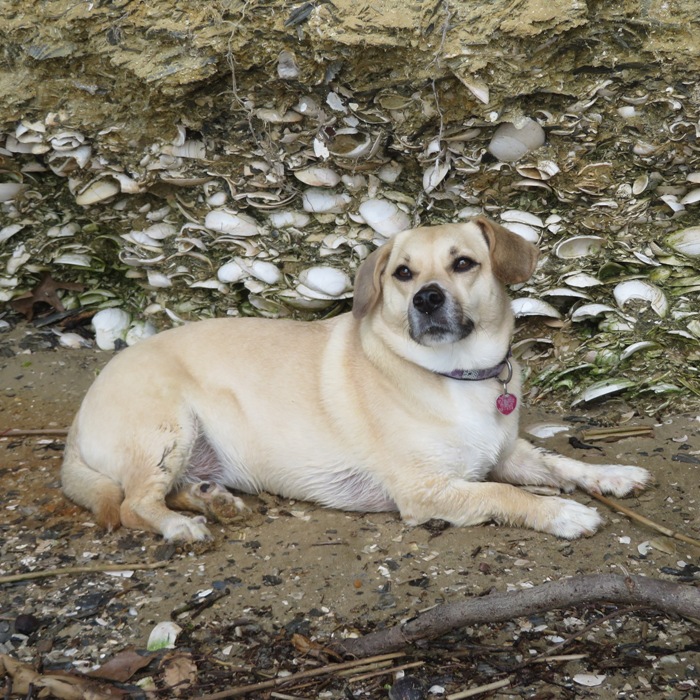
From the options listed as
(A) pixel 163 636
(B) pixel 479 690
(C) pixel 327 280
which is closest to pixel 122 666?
(A) pixel 163 636

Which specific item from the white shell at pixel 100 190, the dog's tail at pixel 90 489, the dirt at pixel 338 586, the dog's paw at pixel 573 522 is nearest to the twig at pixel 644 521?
the dirt at pixel 338 586

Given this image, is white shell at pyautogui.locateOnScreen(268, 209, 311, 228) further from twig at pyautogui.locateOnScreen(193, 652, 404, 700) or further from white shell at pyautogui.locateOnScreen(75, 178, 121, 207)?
twig at pyautogui.locateOnScreen(193, 652, 404, 700)

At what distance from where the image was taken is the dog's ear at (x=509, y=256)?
11.8 feet

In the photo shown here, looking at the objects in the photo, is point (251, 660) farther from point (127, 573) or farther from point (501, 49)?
point (501, 49)

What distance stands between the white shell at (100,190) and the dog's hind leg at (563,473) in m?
2.84

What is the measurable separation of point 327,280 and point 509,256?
1449 mm

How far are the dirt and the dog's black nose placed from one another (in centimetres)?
94

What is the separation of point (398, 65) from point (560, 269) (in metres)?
1.44

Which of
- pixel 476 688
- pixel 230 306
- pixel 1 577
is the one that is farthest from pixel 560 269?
pixel 1 577

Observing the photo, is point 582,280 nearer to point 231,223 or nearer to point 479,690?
point 231,223

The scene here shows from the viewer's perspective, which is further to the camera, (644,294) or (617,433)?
(644,294)

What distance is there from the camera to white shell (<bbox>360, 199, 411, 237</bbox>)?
15.3 ft

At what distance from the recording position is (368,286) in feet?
12.3

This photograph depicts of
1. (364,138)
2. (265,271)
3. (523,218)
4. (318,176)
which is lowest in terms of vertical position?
(265,271)
